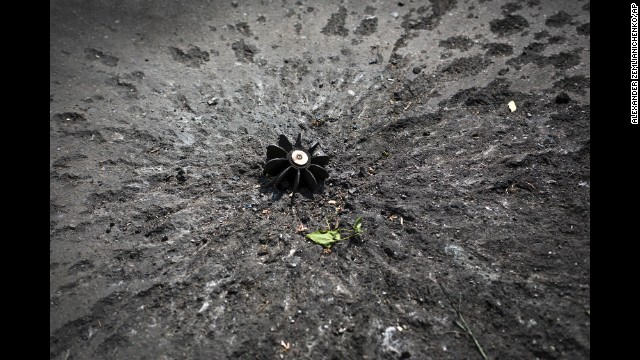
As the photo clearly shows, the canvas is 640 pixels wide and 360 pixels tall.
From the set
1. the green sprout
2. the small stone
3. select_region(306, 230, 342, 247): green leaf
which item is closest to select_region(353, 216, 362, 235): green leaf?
the green sprout

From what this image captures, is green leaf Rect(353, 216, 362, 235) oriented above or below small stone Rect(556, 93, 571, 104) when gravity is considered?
below

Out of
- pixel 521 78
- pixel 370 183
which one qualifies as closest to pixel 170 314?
pixel 370 183

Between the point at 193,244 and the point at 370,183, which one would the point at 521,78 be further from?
the point at 193,244

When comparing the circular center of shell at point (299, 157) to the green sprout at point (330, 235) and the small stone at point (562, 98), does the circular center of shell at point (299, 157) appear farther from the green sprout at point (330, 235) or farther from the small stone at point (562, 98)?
the small stone at point (562, 98)

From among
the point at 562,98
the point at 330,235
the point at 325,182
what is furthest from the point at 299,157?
the point at 562,98

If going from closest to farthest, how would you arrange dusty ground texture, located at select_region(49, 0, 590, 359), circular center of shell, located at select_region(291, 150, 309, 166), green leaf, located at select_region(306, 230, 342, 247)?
1. dusty ground texture, located at select_region(49, 0, 590, 359)
2. green leaf, located at select_region(306, 230, 342, 247)
3. circular center of shell, located at select_region(291, 150, 309, 166)

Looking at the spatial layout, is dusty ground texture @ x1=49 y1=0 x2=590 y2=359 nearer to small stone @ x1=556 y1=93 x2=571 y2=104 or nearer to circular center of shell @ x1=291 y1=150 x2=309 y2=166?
small stone @ x1=556 y1=93 x2=571 y2=104

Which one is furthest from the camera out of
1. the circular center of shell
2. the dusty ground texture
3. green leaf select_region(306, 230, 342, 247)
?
the circular center of shell
